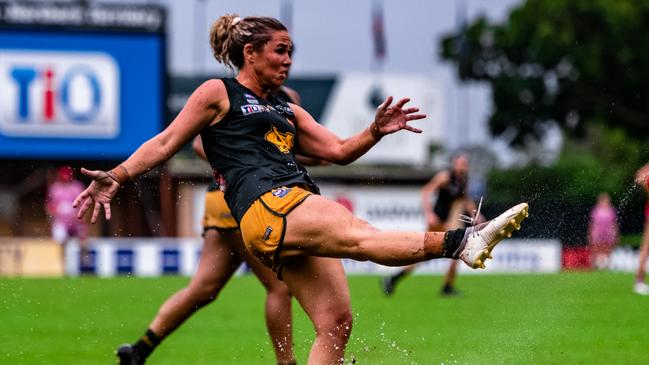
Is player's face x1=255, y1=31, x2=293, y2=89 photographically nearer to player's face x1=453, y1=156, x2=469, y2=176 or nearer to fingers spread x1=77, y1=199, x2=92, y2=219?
fingers spread x1=77, y1=199, x2=92, y2=219

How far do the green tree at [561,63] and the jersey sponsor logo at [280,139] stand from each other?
154ft

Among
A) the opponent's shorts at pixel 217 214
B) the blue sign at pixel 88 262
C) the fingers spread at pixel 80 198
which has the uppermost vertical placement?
the fingers spread at pixel 80 198

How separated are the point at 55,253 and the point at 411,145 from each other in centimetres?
2254

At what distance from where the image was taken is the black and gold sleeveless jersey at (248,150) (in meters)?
6.23

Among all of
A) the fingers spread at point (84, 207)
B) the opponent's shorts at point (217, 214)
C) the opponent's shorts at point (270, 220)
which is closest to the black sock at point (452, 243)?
the opponent's shorts at point (270, 220)

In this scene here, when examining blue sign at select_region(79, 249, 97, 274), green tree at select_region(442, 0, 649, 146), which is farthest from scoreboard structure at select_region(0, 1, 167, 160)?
green tree at select_region(442, 0, 649, 146)

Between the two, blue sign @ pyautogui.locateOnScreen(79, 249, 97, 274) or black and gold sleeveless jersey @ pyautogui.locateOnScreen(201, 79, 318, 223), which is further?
blue sign @ pyautogui.locateOnScreen(79, 249, 97, 274)

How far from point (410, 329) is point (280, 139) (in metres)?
5.25

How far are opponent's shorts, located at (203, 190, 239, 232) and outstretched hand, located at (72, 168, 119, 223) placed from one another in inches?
84.1

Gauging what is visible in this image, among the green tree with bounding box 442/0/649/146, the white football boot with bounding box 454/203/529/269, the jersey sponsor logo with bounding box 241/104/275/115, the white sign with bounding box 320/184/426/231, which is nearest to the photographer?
the white football boot with bounding box 454/203/529/269

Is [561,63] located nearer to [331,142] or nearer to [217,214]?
[217,214]

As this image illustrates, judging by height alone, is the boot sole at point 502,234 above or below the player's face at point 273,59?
below

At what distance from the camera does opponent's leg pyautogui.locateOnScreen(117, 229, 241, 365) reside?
8.47 m

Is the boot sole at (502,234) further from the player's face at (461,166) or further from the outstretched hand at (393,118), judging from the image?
the player's face at (461,166)
